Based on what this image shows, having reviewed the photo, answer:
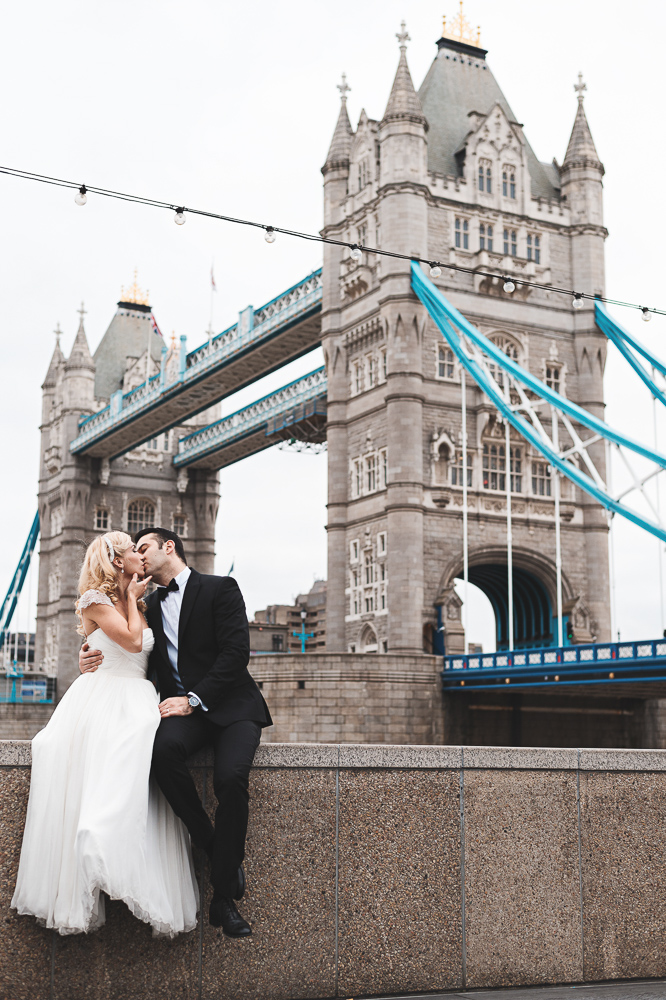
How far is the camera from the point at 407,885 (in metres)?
5.73

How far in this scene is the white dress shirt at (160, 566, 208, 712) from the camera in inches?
205

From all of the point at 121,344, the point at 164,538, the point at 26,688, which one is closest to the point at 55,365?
the point at 121,344

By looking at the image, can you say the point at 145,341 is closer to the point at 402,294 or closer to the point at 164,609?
the point at 402,294

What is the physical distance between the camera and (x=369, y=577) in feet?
110

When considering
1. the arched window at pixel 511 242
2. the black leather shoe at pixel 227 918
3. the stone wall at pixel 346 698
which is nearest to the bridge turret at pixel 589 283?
the arched window at pixel 511 242

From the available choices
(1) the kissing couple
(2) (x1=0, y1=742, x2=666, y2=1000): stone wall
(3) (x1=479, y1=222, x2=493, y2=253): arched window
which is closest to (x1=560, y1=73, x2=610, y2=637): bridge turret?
(3) (x1=479, y1=222, x2=493, y2=253): arched window

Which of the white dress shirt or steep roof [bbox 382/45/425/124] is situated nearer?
the white dress shirt

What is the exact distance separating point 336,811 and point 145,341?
2267 inches

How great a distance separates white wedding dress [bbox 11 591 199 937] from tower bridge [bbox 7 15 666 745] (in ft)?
79.4

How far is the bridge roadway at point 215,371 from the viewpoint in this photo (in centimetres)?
3925

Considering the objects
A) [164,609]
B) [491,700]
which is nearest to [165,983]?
[164,609]

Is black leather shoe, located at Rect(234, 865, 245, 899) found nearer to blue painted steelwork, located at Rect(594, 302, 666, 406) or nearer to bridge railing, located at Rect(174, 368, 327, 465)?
blue painted steelwork, located at Rect(594, 302, 666, 406)

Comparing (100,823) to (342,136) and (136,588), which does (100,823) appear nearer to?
(136,588)

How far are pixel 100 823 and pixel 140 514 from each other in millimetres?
52746
